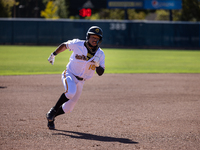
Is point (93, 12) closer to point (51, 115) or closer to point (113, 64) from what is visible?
point (113, 64)

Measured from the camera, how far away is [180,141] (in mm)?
4961

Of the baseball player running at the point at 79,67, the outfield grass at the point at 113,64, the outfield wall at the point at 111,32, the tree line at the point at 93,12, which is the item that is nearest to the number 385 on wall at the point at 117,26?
the outfield wall at the point at 111,32

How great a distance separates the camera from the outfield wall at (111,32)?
3494 centimetres

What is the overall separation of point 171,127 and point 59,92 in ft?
15.4

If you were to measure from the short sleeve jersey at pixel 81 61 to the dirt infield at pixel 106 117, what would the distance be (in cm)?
96

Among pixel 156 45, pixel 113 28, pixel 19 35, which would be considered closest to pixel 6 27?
pixel 19 35

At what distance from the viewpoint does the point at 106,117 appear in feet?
21.9

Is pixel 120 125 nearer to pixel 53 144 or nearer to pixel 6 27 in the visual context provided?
pixel 53 144

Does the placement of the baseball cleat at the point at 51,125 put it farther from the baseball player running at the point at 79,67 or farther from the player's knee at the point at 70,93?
the player's knee at the point at 70,93

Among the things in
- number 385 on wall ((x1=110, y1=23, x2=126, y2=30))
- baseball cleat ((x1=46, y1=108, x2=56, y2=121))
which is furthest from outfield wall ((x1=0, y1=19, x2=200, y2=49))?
baseball cleat ((x1=46, y1=108, x2=56, y2=121))

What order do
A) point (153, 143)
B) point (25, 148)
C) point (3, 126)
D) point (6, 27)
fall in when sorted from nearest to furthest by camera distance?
point (25, 148) → point (153, 143) → point (3, 126) → point (6, 27)

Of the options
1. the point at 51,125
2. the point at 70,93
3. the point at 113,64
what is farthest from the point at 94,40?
the point at 113,64

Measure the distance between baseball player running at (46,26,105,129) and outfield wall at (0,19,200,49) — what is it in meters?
29.7

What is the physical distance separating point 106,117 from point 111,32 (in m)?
29.8
